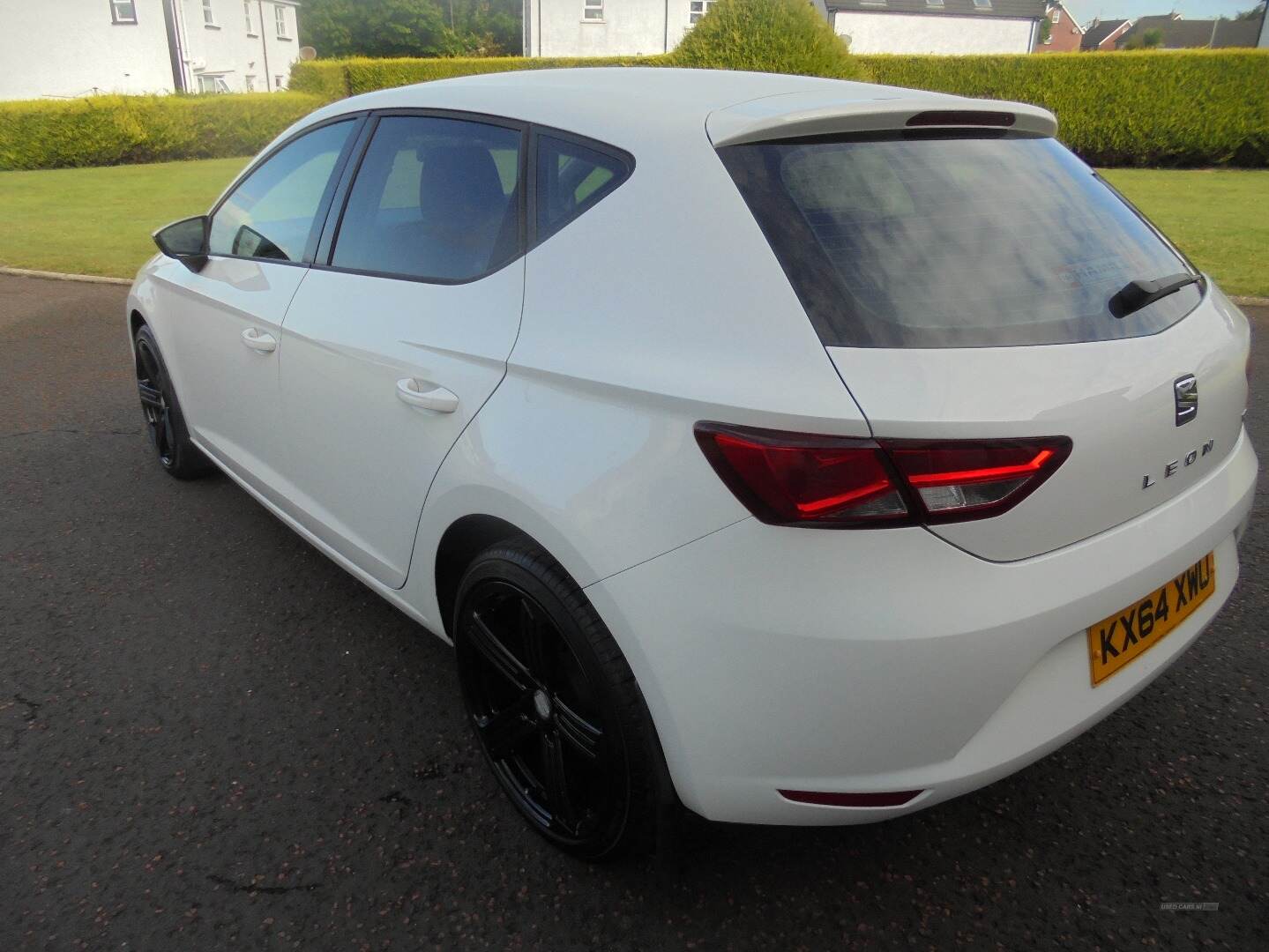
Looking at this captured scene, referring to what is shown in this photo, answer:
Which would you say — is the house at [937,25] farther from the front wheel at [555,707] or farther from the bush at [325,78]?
the front wheel at [555,707]

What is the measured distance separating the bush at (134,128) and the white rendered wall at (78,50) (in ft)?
45.6

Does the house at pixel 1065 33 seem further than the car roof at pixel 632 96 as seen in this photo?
Yes

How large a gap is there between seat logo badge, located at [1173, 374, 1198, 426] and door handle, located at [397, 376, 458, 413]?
149cm

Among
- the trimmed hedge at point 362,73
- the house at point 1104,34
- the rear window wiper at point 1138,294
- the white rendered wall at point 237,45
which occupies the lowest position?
the rear window wiper at point 1138,294

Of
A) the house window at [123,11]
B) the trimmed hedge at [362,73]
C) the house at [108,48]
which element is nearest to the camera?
the trimmed hedge at [362,73]

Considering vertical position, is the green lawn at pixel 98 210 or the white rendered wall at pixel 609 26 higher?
the white rendered wall at pixel 609 26

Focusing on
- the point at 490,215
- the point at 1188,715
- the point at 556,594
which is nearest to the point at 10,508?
the point at 490,215

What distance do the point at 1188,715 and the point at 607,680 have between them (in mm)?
1786

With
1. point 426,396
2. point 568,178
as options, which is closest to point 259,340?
point 426,396

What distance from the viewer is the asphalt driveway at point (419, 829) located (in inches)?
80.4

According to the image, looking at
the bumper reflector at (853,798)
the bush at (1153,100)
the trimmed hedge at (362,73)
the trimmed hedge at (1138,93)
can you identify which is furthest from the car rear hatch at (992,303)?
the trimmed hedge at (362,73)

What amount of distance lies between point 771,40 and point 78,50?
30.5 m

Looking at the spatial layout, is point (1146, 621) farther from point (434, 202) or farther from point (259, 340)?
point (259, 340)

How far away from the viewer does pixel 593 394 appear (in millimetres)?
1877
